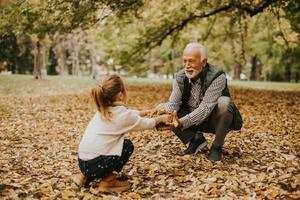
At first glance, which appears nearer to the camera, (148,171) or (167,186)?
(167,186)

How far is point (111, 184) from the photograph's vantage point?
493 centimetres

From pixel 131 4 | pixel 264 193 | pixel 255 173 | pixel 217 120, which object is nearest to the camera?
pixel 264 193

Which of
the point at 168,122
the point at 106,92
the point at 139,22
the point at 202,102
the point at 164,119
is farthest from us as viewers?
the point at 139,22

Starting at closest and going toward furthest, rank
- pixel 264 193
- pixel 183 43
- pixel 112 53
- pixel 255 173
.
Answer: pixel 264 193, pixel 255 173, pixel 112 53, pixel 183 43

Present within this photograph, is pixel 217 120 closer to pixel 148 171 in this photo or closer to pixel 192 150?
pixel 192 150

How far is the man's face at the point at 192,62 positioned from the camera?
19.4 feet

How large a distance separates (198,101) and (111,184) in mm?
1959

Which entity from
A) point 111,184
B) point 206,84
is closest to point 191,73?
point 206,84

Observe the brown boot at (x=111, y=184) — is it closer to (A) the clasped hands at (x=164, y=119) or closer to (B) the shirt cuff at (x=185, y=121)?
(A) the clasped hands at (x=164, y=119)

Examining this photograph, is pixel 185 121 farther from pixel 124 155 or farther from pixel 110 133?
pixel 110 133

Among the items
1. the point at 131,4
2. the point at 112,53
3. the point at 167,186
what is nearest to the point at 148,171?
the point at 167,186

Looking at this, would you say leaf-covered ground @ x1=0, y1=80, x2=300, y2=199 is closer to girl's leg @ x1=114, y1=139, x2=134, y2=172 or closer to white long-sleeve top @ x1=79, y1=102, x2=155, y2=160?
girl's leg @ x1=114, y1=139, x2=134, y2=172

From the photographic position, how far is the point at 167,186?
204 inches

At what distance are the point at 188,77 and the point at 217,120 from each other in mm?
716
